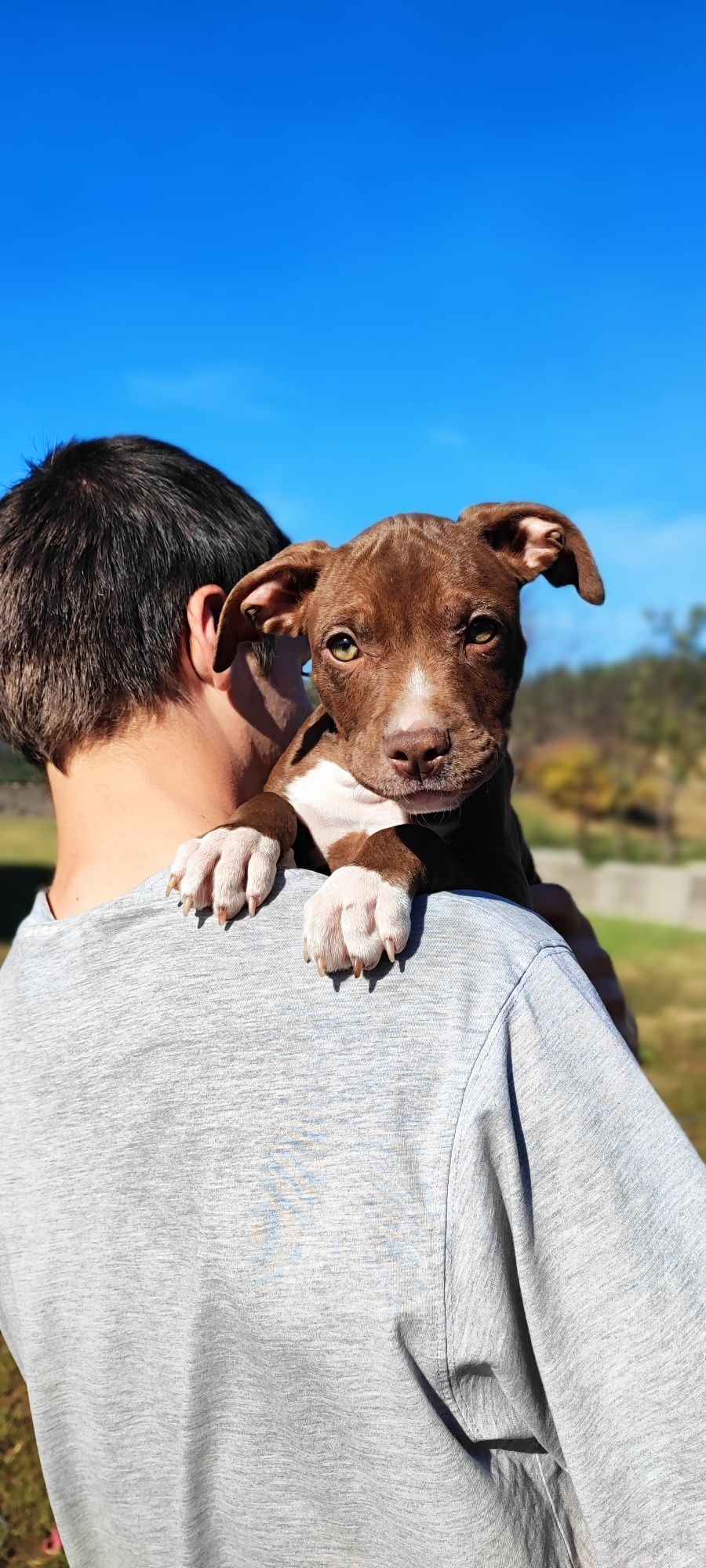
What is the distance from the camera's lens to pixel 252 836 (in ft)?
8.18

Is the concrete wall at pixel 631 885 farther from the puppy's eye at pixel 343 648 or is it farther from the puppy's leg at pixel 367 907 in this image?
the puppy's leg at pixel 367 907

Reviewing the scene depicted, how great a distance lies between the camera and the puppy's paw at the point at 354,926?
6.55 feet

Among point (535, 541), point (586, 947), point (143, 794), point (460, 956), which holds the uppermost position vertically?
point (535, 541)

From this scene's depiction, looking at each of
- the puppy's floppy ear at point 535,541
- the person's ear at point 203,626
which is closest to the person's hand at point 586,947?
the puppy's floppy ear at point 535,541

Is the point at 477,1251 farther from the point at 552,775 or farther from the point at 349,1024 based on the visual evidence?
the point at 552,775

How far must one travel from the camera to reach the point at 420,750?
104 inches

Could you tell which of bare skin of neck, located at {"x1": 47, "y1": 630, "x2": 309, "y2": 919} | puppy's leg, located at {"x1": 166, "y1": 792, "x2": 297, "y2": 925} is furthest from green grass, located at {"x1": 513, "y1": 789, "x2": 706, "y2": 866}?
puppy's leg, located at {"x1": 166, "y1": 792, "x2": 297, "y2": 925}

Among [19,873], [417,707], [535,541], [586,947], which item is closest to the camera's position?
[417,707]

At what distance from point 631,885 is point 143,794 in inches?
914

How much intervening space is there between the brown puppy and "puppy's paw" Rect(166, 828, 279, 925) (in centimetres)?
1

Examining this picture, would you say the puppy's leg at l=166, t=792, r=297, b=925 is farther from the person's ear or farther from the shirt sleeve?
the shirt sleeve

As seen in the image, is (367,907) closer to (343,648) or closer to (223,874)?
(223,874)

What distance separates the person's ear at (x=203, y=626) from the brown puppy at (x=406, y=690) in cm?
5

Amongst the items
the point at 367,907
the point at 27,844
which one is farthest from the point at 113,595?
the point at 27,844
